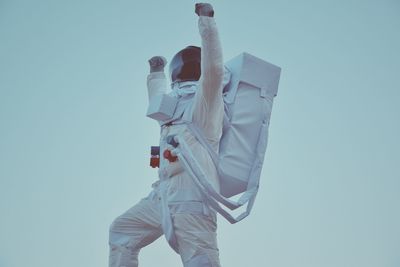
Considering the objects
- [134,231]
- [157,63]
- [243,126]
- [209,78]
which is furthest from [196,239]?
[157,63]

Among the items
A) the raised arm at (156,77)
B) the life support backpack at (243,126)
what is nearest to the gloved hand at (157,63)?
the raised arm at (156,77)

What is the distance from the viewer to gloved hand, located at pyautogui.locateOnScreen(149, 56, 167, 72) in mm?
4289

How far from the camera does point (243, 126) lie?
12.3 ft

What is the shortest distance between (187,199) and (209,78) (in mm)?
803

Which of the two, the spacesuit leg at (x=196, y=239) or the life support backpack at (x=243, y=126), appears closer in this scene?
the spacesuit leg at (x=196, y=239)

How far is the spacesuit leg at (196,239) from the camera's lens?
3221mm

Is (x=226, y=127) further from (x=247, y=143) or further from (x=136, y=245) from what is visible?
(x=136, y=245)

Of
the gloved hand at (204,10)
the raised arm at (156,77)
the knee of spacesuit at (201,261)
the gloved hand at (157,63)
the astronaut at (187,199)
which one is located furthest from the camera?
the gloved hand at (157,63)

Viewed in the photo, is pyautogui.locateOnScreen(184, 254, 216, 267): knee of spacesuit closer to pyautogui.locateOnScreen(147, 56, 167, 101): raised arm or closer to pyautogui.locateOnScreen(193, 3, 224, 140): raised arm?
pyautogui.locateOnScreen(193, 3, 224, 140): raised arm

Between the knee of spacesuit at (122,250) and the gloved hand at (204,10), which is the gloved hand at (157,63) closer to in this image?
the gloved hand at (204,10)

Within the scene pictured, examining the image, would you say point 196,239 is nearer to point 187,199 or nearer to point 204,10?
point 187,199

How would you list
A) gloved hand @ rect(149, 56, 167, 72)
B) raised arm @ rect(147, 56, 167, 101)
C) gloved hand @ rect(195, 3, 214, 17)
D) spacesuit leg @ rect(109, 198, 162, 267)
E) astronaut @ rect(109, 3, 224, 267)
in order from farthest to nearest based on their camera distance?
gloved hand @ rect(149, 56, 167, 72)
raised arm @ rect(147, 56, 167, 101)
spacesuit leg @ rect(109, 198, 162, 267)
gloved hand @ rect(195, 3, 214, 17)
astronaut @ rect(109, 3, 224, 267)

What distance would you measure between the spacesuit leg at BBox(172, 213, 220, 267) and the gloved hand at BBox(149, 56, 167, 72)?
4.61 ft

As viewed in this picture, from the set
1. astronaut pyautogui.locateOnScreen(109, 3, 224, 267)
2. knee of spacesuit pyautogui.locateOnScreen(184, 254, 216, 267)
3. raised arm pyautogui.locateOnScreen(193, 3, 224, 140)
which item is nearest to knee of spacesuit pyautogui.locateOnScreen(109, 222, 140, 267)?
astronaut pyautogui.locateOnScreen(109, 3, 224, 267)
